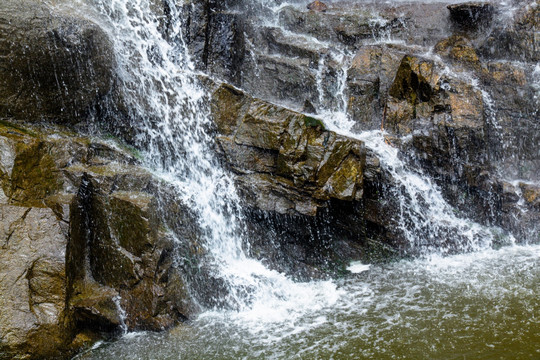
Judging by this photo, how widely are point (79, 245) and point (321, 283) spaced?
492cm

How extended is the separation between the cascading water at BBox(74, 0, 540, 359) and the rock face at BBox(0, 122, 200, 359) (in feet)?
1.75

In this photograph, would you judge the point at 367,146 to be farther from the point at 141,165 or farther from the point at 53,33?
the point at 53,33

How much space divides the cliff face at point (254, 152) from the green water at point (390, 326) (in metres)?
0.75

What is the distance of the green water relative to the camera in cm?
704

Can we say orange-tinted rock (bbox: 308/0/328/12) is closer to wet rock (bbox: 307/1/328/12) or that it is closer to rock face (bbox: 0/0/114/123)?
wet rock (bbox: 307/1/328/12)

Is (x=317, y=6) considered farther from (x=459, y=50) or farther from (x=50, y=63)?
(x=50, y=63)

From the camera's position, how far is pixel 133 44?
11.2 meters

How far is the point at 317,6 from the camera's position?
53.5ft

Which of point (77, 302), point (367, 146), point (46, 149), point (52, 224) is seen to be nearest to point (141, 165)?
point (46, 149)

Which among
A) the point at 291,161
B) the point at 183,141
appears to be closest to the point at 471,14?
the point at 291,161

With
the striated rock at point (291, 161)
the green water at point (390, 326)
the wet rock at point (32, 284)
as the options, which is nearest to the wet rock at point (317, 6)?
the striated rock at point (291, 161)

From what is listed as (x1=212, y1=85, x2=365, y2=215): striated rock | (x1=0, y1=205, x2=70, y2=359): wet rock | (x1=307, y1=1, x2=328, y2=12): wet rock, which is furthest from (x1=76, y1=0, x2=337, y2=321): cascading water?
(x1=307, y1=1, x2=328, y2=12): wet rock

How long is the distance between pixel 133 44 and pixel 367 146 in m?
6.20

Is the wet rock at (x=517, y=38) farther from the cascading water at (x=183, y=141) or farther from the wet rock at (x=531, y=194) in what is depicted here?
the cascading water at (x=183, y=141)
